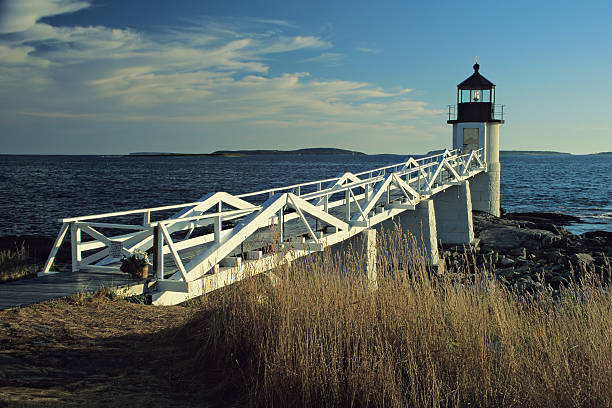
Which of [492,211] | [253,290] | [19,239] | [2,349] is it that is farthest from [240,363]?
[492,211]

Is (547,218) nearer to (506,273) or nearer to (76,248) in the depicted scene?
(506,273)

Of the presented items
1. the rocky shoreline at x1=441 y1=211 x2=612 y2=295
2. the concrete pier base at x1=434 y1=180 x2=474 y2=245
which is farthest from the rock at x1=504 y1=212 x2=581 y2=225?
the concrete pier base at x1=434 y1=180 x2=474 y2=245

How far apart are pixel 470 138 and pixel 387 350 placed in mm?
28264

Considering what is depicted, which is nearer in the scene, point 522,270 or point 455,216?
point 522,270

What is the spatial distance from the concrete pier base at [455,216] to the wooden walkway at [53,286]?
687 inches

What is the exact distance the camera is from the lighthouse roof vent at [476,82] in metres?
30.3

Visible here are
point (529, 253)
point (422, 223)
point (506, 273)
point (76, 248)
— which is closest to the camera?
point (76, 248)

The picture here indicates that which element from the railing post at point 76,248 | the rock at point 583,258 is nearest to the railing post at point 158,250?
the railing post at point 76,248

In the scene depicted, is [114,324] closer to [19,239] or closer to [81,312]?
[81,312]

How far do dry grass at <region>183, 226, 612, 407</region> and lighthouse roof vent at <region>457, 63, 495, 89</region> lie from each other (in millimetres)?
26983

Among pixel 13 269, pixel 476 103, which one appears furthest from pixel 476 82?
pixel 13 269

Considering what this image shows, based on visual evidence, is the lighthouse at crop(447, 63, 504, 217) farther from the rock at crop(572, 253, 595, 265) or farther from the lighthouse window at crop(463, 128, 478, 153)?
the rock at crop(572, 253, 595, 265)

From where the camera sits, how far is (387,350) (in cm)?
446

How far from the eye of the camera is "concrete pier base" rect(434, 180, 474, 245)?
22938 millimetres
